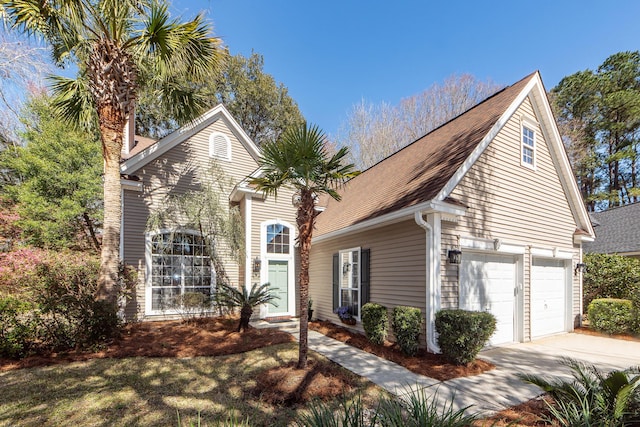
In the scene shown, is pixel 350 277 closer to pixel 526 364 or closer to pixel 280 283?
pixel 280 283

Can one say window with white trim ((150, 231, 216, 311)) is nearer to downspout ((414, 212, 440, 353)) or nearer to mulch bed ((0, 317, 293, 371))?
mulch bed ((0, 317, 293, 371))

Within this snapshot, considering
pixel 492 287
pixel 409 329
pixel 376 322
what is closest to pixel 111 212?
pixel 376 322

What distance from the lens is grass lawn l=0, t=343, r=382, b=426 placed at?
12.1 ft

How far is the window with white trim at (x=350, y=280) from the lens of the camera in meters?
8.62

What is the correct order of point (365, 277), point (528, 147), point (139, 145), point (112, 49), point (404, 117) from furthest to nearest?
point (404, 117), point (139, 145), point (528, 147), point (365, 277), point (112, 49)

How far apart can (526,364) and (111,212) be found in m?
9.32

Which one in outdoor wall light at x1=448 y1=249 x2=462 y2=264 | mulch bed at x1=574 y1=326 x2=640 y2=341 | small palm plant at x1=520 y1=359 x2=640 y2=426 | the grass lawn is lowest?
mulch bed at x1=574 y1=326 x2=640 y2=341

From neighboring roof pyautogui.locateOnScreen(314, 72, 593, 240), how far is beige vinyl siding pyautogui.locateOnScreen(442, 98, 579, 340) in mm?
335

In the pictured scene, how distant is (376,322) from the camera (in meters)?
7.10

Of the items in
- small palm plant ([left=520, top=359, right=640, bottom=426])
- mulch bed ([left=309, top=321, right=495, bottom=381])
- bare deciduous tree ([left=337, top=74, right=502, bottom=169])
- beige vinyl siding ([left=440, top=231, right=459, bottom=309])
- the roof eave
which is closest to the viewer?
small palm plant ([left=520, top=359, right=640, bottom=426])

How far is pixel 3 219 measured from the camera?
12.7m

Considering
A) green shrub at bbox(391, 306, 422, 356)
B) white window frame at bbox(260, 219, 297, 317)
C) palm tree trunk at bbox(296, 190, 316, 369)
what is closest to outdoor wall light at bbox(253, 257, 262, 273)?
white window frame at bbox(260, 219, 297, 317)

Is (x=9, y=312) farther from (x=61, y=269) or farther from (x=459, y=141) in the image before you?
(x=459, y=141)

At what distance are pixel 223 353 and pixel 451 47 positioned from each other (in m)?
18.0
